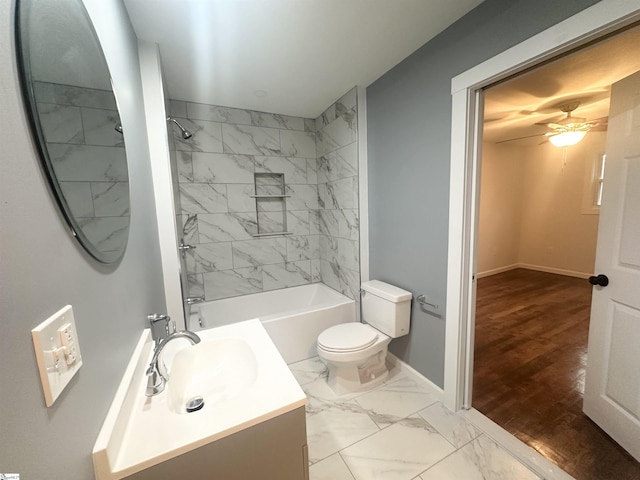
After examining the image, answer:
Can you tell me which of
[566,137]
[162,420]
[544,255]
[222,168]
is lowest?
[544,255]

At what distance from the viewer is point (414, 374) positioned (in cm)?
203

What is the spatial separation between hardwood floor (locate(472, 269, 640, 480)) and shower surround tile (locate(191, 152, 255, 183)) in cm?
282

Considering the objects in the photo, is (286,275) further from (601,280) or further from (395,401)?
(601,280)

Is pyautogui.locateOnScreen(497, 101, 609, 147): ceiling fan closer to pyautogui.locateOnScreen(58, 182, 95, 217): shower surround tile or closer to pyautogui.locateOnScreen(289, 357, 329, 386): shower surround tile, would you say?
pyautogui.locateOnScreen(289, 357, 329, 386): shower surround tile

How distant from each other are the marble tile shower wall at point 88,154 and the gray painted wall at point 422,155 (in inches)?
66.4

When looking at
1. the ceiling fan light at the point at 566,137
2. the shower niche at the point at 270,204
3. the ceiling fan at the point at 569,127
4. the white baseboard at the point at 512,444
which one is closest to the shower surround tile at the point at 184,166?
the shower niche at the point at 270,204

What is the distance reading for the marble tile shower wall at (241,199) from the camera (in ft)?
8.32

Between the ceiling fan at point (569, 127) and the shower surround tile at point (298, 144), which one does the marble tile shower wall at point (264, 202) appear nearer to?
the shower surround tile at point (298, 144)

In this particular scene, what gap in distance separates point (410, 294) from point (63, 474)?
1891 mm

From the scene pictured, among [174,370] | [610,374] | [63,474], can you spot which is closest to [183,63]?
[174,370]

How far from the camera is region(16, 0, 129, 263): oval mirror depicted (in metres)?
0.47

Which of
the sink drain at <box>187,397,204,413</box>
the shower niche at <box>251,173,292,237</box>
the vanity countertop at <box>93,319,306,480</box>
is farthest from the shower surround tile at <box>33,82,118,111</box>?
the shower niche at <box>251,173,292,237</box>

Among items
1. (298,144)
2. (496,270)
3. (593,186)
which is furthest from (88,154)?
(593,186)

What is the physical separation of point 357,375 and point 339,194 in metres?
1.66
